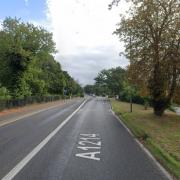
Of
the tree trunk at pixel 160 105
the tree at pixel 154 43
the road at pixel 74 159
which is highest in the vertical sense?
the tree at pixel 154 43

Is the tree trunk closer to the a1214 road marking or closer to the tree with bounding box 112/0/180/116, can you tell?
the tree with bounding box 112/0/180/116

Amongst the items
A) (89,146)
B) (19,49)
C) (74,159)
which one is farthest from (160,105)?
(19,49)

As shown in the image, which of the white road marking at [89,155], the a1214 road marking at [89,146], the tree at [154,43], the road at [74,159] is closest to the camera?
the road at [74,159]

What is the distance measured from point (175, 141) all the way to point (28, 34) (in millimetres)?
51467

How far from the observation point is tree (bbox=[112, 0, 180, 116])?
99.0 feet

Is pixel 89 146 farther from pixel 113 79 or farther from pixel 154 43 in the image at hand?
pixel 113 79

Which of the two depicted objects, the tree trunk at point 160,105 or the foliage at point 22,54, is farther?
the foliage at point 22,54

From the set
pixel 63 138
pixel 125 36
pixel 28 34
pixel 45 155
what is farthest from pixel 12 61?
pixel 45 155

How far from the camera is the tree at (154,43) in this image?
99.0 ft

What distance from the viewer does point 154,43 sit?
101 feet

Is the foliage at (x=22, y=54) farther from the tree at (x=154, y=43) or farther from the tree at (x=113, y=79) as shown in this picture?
the tree at (x=113, y=79)

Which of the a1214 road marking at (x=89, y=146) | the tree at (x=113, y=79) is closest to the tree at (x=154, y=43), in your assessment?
the a1214 road marking at (x=89, y=146)

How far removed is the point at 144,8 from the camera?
3061 cm

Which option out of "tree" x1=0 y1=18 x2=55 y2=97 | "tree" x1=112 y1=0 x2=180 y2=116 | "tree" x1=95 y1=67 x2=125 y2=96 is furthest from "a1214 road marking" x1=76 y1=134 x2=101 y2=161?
"tree" x1=95 y1=67 x2=125 y2=96
